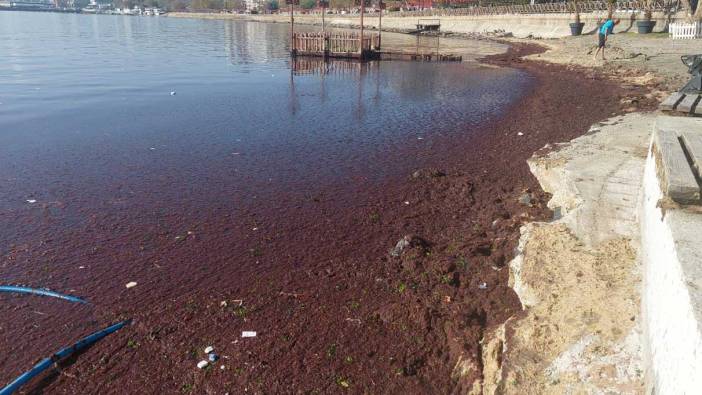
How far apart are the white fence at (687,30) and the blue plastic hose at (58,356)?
3246 cm

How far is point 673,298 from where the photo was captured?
297 centimetres

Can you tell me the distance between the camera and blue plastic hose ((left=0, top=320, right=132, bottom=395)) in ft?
14.8

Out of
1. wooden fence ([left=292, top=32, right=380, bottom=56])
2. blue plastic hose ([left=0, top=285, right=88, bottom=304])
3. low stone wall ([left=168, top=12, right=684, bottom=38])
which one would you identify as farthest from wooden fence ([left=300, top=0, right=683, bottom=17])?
blue plastic hose ([left=0, top=285, right=88, bottom=304])

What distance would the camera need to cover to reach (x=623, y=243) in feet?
17.4

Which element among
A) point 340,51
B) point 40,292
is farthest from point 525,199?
point 340,51

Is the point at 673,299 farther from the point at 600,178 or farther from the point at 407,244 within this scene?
the point at 600,178

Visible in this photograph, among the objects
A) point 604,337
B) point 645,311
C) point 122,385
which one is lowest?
point 122,385

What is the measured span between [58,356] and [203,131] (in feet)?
31.5

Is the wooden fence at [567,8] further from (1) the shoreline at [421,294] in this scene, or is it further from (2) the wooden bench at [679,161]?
(2) the wooden bench at [679,161]

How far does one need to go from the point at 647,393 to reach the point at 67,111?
1737 centimetres

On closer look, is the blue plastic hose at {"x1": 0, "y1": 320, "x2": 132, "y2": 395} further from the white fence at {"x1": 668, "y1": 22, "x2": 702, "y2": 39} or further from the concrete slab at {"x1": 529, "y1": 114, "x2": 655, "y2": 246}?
the white fence at {"x1": 668, "y1": 22, "x2": 702, "y2": 39}

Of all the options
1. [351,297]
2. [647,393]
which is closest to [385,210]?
[351,297]

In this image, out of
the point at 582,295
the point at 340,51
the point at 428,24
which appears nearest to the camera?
the point at 582,295

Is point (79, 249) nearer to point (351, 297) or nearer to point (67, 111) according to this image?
point (351, 297)
